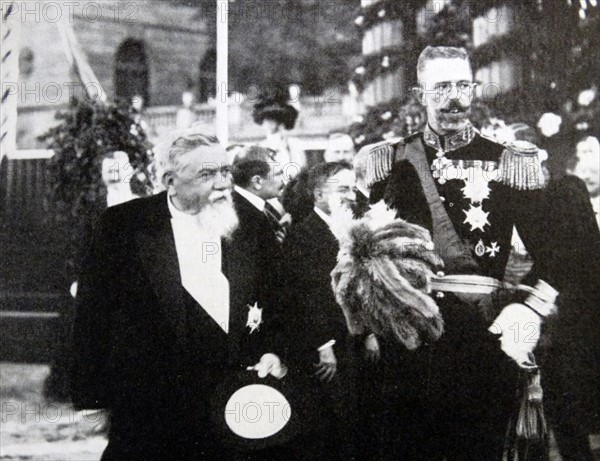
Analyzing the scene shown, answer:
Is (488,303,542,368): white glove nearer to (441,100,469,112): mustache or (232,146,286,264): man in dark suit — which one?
(441,100,469,112): mustache

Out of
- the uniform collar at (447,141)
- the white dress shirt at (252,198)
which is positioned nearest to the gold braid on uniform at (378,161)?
the uniform collar at (447,141)

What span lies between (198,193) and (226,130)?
0.86 feet

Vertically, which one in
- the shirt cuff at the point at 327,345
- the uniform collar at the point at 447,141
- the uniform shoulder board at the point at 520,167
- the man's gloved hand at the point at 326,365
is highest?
the uniform collar at the point at 447,141

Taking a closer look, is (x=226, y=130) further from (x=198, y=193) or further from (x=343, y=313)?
(x=343, y=313)

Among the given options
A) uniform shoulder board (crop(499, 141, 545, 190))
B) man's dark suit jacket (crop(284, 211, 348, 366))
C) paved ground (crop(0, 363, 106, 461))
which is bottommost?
paved ground (crop(0, 363, 106, 461))

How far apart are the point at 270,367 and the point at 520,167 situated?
1219mm

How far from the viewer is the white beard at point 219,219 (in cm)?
238

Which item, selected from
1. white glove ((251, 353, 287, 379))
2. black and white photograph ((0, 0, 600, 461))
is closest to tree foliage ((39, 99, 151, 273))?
black and white photograph ((0, 0, 600, 461))

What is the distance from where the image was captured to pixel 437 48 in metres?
2.47

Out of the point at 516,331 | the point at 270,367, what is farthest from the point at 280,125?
the point at 516,331

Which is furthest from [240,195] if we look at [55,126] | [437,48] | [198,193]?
[437,48]

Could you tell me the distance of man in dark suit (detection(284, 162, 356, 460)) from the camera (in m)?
2.36

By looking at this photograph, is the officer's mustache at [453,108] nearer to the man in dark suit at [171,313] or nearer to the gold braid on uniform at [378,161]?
the gold braid on uniform at [378,161]

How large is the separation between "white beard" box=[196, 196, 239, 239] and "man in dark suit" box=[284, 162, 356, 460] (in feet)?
0.72
